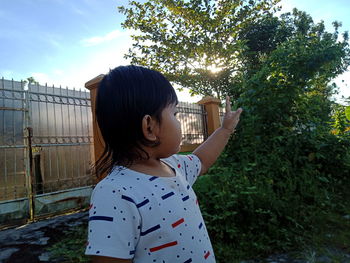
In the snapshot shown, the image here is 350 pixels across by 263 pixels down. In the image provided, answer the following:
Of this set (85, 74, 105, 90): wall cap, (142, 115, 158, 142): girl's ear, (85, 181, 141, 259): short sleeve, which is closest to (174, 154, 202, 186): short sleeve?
(142, 115, 158, 142): girl's ear

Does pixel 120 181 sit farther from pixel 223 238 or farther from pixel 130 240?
pixel 223 238

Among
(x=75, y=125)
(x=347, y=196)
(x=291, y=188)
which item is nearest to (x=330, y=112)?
(x=347, y=196)

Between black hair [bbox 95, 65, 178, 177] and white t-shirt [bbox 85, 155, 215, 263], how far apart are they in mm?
79

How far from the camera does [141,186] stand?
798mm

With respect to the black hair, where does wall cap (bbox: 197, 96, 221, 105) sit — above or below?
above

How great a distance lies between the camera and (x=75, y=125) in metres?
4.82

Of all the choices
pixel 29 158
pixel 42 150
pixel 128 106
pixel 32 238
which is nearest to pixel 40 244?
pixel 32 238

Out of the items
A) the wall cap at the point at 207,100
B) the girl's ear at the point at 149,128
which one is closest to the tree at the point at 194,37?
the wall cap at the point at 207,100

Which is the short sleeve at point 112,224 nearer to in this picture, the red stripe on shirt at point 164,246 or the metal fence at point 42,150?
the red stripe on shirt at point 164,246

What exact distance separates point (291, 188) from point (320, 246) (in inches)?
35.6

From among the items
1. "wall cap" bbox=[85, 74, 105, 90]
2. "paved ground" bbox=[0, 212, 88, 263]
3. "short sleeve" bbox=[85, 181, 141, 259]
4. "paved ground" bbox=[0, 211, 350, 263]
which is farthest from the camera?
"wall cap" bbox=[85, 74, 105, 90]

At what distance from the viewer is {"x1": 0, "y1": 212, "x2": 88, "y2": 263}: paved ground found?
2.49m

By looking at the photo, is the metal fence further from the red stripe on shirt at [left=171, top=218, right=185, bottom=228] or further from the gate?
the red stripe on shirt at [left=171, top=218, right=185, bottom=228]

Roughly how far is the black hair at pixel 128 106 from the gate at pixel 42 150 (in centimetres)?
387
